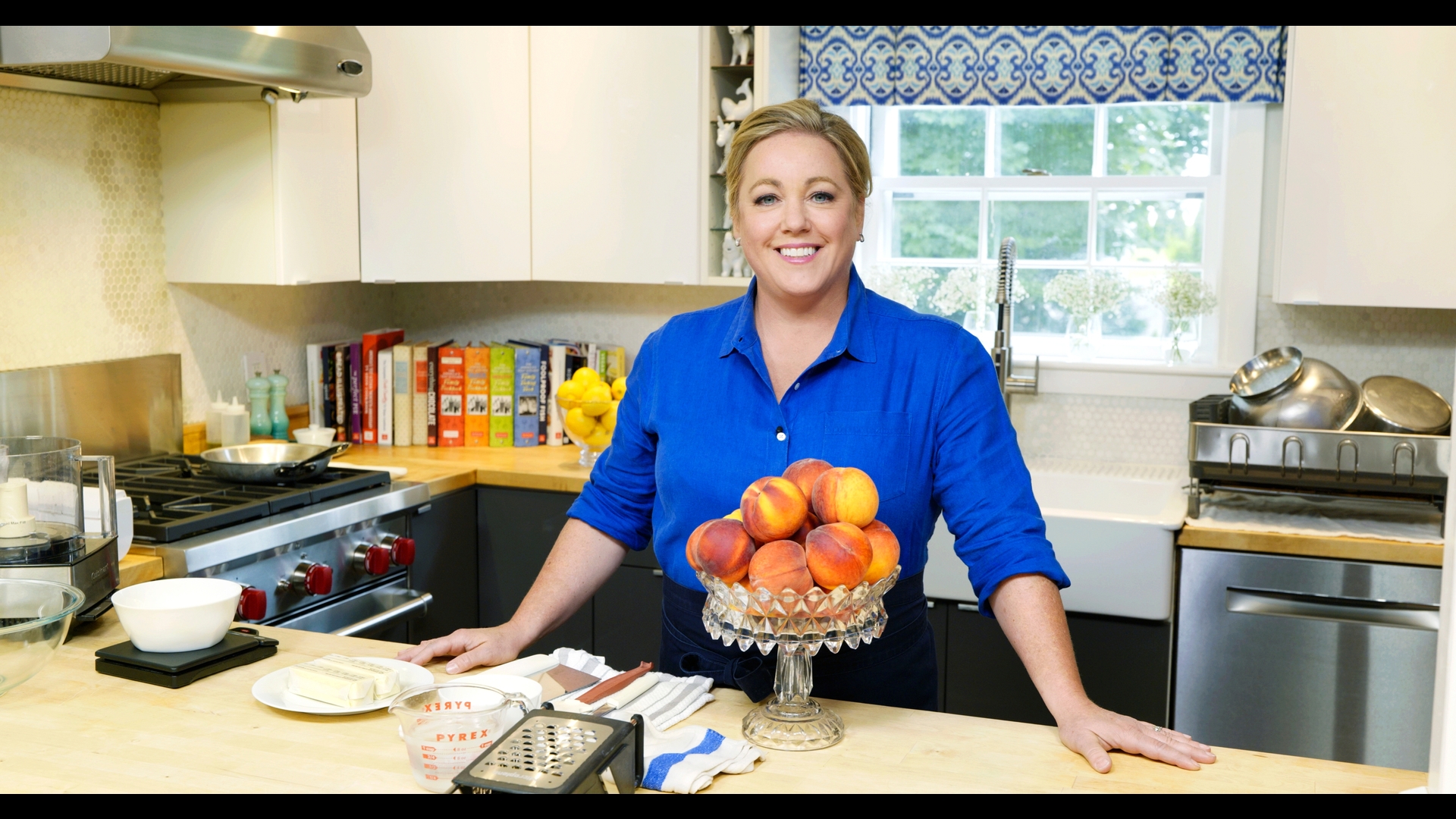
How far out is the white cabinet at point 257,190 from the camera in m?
2.72

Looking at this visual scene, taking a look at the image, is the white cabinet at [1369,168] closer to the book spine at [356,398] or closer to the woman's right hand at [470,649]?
the woman's right hand at [470,649]

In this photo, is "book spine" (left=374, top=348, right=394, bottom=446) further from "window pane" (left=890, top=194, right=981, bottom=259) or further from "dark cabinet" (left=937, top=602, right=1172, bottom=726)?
"dark cabinet" (left=937, top=602, right=1172, bottom=726)

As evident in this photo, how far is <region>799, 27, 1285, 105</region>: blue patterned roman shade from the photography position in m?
2.86

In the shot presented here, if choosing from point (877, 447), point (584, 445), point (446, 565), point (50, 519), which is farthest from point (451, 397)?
point (877, 447)

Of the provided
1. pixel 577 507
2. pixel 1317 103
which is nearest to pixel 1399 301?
pixel 1317 103

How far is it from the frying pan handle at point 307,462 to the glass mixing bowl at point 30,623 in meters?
1.10

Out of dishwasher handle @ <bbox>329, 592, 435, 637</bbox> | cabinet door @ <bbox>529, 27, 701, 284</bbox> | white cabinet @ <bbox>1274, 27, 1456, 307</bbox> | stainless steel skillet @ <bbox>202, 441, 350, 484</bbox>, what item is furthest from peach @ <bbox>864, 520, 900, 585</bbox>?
cabinet door @ <bbox>529, 27, 701, 284</bbox>

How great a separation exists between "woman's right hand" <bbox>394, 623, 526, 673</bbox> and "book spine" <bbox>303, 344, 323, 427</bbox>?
1.96 meters

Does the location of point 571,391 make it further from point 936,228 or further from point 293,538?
point 936,228

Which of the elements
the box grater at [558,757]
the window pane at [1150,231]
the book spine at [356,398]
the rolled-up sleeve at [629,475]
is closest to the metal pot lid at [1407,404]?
the window pane at [1150,231]

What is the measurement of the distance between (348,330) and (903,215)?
5.64 ft

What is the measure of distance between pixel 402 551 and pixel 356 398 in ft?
2.95

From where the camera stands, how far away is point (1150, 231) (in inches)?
125
